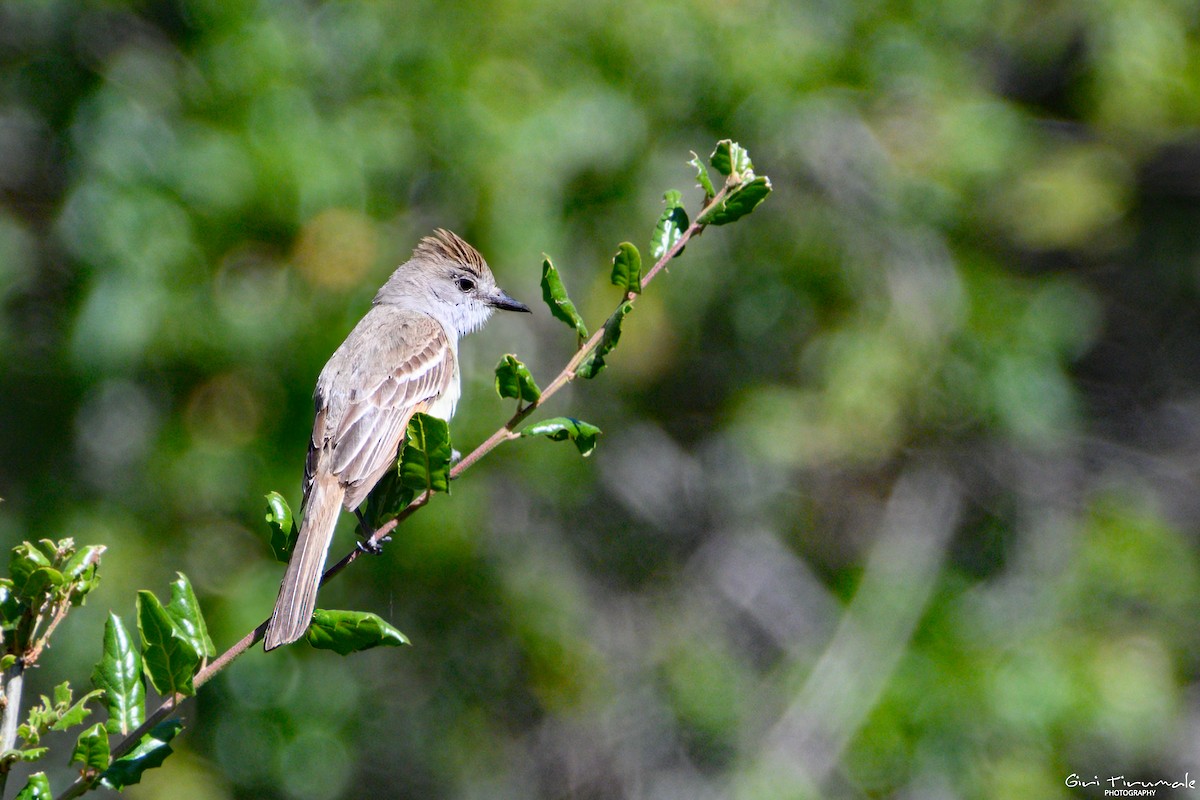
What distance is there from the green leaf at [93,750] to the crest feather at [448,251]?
2.88 m

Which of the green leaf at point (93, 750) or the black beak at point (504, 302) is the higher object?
the black beak at point (504, 302)

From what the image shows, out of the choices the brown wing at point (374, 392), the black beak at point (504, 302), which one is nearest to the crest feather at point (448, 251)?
the black beak at point (504, 302)

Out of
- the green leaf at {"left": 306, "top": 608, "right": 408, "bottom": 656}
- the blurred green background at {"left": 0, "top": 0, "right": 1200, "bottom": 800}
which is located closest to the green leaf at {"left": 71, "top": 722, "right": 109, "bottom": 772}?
the green leaf at {"left": 306, "top": 608, "right": 408, "bottom": 656}

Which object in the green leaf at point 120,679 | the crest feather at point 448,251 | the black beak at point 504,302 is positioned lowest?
the green leaf at point 120,679

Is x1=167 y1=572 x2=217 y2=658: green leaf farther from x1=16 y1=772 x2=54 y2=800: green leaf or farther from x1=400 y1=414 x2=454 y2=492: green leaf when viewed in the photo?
x1=400 y1=414 x2=454 y2=492: green leaf

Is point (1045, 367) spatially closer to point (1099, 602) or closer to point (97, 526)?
point (1099, 602)

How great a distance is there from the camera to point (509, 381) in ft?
7.27

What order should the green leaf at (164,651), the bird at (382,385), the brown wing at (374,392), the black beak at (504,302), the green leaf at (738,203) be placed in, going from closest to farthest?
1. the green leaf at (164,651)
2. the green leaf at (738,203)
3. the bird at (382,385)
4. the brown wing at (374,392)
5. the black beak at (504,302)

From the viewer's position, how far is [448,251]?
176 inches

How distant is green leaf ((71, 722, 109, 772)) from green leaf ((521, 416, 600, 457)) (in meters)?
0.88

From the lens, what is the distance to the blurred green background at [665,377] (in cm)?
512

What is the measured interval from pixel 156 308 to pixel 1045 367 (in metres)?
4.55

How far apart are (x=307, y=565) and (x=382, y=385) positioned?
45.6 inches

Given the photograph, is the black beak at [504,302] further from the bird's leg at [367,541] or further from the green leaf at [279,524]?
the green leaf at [279,524]
